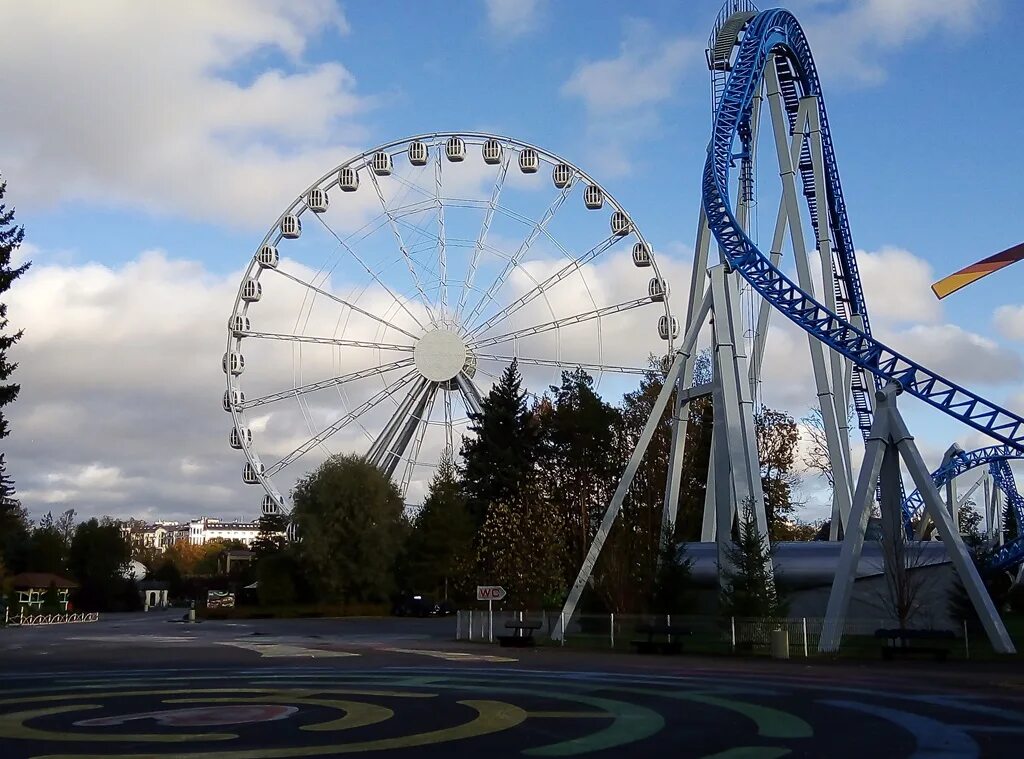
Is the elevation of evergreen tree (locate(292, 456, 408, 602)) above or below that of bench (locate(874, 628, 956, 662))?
above

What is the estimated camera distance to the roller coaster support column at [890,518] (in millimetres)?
23469

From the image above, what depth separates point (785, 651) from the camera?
2364cm

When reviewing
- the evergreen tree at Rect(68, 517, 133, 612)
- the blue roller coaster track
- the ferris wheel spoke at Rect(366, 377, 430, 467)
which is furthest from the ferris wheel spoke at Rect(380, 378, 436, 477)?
the evergreen tree at Rect(68, 517, 133, 612)

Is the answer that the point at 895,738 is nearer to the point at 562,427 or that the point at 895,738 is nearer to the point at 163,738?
the point at 163,738

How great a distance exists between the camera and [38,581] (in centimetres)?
7675

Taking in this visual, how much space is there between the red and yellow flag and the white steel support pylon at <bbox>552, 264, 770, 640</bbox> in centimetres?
679

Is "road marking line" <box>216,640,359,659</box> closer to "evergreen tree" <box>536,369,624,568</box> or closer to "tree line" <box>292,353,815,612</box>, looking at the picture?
"tree line" <box>292,353,815,612</box>

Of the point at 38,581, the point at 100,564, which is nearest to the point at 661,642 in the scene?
the point at 38,581

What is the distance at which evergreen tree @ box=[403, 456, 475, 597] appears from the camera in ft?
202

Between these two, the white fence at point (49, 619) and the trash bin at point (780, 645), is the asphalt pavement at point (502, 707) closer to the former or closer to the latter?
the trash bin at point (780, 645)

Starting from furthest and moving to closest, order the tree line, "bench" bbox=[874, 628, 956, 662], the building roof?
the building roof
the tree line
"bench" bbox=[874, 628, 956, 662]

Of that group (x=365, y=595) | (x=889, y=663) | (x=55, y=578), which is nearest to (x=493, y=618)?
(x=889, y=663)

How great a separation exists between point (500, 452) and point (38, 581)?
36.7 meters

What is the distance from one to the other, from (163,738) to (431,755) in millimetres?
2967
